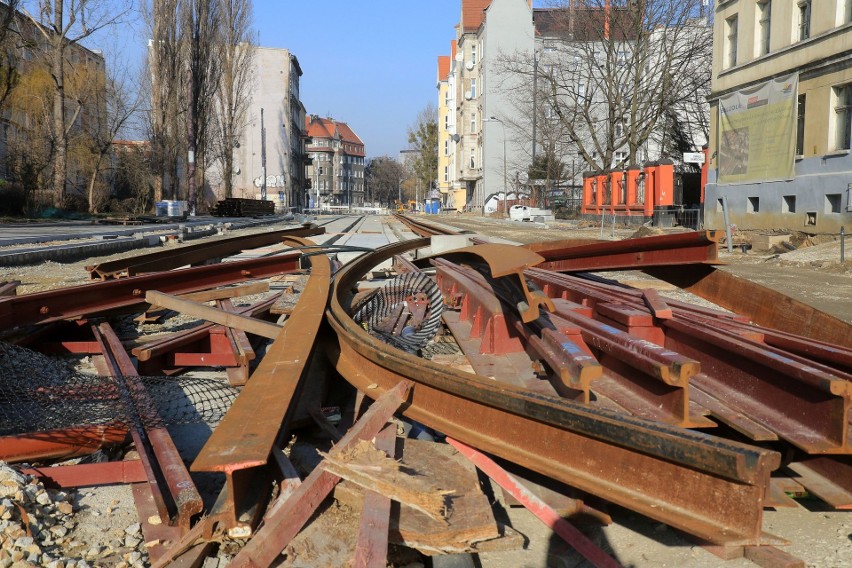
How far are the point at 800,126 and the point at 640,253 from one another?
781 inches

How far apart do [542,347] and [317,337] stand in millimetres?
1627

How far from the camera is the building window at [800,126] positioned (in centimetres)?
2208

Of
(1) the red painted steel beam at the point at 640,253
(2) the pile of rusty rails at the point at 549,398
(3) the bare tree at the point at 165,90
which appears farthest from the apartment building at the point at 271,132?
(2) the pile of rusty rails at the point at 549,398

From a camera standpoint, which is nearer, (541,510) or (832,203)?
(541,510)

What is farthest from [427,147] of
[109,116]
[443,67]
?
[109,116]

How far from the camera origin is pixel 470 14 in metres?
75.6

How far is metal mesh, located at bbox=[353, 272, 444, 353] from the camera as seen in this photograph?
5516 millimetres

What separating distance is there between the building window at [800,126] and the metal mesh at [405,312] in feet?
62.3

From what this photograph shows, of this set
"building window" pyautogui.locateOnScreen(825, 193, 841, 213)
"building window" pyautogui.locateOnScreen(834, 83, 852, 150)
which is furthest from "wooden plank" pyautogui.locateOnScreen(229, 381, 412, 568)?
"building window" pyautogui.locateOnScreen(834, 83, 852, 150)

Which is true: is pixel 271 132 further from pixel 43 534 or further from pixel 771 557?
pixel 771 557

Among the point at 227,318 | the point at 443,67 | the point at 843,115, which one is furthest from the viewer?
the point at 443,67

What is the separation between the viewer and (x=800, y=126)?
22391 mm

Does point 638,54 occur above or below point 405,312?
above

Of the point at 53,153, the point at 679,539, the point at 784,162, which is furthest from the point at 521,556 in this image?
the point at 53,153
